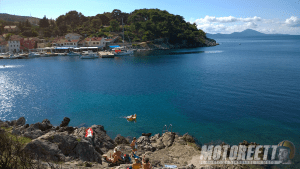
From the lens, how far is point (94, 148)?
1631cm

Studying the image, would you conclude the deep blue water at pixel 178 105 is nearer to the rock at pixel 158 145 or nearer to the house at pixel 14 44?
the rock at pixel 158 145

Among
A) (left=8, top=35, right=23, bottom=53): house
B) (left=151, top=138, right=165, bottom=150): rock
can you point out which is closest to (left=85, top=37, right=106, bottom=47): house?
Answer: (left=8, top=35, right=23, bottom=53): house

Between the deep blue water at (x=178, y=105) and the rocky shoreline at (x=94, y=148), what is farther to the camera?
the deep blue water at (x=178, y=105)

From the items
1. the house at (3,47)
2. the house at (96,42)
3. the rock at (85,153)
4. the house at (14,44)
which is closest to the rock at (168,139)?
the rock at (85,153)

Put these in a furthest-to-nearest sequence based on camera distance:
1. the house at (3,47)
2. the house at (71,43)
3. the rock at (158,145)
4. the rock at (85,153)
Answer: the house at (71,43)
the house at (3,47)
the rock at (158,145)
the rock at (85,153)

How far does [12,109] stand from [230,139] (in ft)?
109

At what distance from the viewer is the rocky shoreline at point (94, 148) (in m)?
12.4

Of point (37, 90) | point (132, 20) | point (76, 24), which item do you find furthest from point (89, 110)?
point (76, 24)

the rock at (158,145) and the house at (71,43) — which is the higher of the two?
the house at (71,43)

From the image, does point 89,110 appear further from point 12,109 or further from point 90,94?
point 12,109

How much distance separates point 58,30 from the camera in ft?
486

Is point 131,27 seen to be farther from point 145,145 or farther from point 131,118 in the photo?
point 145,145

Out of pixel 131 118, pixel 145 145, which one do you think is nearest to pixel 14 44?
pixel 131 118

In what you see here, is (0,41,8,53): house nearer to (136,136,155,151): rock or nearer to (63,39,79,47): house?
(63,39,79,47): house
